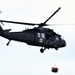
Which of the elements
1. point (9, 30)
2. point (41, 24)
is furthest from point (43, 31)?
point (9, 30)

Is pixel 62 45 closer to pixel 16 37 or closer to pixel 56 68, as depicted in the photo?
pixel 56 68

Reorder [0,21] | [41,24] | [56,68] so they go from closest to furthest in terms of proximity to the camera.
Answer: [0,21], [41,24], [56,68]

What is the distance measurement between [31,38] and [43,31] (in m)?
4.49

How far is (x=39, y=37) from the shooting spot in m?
122

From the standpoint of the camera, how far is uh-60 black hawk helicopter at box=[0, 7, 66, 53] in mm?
117019

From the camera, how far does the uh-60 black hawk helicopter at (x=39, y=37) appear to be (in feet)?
384

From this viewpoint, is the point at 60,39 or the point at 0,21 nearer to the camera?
the point at 0,21

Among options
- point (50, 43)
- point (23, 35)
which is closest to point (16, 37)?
point (23, 35)

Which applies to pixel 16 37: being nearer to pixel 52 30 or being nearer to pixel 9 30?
pixel 9 30

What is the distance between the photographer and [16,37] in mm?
117500

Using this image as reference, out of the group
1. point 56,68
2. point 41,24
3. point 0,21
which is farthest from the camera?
point 56,68

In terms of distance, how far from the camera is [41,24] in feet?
398

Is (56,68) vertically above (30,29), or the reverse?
(30,29)

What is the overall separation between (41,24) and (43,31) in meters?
2.35
